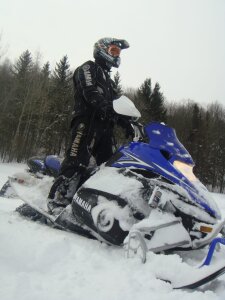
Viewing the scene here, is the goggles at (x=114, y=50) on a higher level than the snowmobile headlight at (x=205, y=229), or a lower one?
higher

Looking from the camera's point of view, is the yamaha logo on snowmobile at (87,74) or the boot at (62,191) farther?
the yamaha logo on snowmobile at (87,74)

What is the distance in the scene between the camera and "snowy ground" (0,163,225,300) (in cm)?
226

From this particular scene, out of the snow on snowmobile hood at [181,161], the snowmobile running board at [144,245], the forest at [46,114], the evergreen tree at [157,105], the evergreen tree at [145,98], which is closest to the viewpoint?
the snowmobile running board at [144,245]

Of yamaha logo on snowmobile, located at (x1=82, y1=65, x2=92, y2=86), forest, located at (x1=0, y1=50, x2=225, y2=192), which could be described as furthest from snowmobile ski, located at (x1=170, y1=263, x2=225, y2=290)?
forest, located at (x1=0, y1=50, x2=225, y2=192)

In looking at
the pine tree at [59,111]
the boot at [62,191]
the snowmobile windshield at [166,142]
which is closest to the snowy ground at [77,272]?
the boot at [62,191]

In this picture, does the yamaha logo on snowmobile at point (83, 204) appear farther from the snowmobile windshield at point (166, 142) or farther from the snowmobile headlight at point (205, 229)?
the snowmobile headlight at point (205, 229)

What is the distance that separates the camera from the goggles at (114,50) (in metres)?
4.44

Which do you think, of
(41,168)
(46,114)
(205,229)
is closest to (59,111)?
(46,114)

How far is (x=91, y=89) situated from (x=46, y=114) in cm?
3554

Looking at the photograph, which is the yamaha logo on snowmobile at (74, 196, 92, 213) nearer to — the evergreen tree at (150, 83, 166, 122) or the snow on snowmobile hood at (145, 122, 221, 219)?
the snow on snowmobile hood at (145, 122, 221, 219)

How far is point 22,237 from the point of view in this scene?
3.30 m

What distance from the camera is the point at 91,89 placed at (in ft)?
13.3

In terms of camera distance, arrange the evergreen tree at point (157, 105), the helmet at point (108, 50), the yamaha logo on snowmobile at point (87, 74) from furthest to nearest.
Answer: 1. the evergreen tree at point (157, 105)
2. the helmet at point (108, 50)
3. the yamaha logo on snowmobile at point (87, 74)

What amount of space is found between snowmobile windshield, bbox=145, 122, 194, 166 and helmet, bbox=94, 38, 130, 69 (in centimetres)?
129
